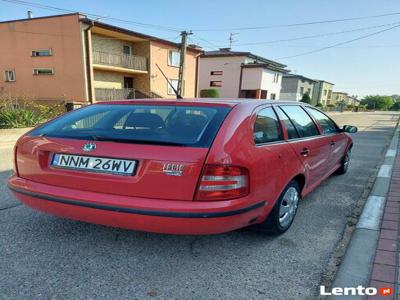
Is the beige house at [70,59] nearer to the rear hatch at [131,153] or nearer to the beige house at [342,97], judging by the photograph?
the rear hatch at [131,153]

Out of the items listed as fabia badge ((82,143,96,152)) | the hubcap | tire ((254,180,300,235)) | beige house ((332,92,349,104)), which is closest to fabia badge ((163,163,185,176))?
fabia badge ((82,143,96,152))

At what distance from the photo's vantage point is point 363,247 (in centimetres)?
277

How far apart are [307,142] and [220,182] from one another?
68.3 inches

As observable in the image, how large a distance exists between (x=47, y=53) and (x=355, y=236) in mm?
21690

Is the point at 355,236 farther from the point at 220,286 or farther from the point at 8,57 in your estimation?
the point at 8,57

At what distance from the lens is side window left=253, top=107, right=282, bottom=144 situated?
8.58ft

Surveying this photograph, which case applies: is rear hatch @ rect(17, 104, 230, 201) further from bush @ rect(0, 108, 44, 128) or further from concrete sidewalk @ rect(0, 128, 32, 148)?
bush @ rect(0, 108, 44, 128)

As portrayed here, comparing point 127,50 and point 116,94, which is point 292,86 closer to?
point 127,50

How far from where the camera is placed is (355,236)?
9.86 feet

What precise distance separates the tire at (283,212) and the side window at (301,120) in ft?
2.27

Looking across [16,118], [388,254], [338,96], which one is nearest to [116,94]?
[16,118]

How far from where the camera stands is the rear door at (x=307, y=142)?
10.7 ft

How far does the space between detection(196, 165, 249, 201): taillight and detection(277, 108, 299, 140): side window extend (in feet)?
3.84

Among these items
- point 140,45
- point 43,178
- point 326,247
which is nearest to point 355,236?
point 326,247
